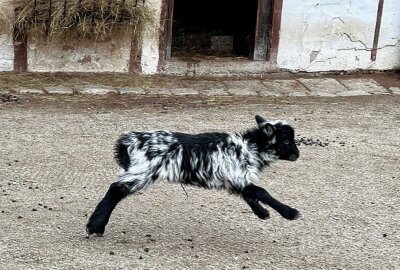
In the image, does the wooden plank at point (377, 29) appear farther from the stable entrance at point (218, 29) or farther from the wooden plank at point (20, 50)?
the wooden plank at point (20, 50)

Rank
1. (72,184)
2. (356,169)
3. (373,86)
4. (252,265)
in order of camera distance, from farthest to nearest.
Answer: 1. (373,86)
2. (356,169)
3. (72,184)
4. (252,265)

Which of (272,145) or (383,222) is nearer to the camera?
(272,145)

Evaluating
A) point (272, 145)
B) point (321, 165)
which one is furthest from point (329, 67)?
point (272, 145)

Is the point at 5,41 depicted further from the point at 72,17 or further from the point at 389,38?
the point at 389,38

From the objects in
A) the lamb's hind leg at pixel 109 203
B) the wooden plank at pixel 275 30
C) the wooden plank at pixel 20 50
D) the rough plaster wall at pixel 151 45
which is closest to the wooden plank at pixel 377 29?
the wooden plank at pixel 275 30

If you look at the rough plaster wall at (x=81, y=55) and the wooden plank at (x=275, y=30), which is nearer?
the rough plaster wall at (x=81, y=55)

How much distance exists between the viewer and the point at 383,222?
5.77m

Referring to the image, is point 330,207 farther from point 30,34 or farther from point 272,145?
point 30,34

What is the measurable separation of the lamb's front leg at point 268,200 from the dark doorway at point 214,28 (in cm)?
526

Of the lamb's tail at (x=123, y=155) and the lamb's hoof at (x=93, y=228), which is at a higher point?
the lamb's tail at (x=123, y=155)

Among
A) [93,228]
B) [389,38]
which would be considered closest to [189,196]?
[93,228]

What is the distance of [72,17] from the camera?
29.5 ft

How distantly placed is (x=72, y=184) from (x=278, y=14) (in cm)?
447

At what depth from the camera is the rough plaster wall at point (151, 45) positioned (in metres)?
9.50
